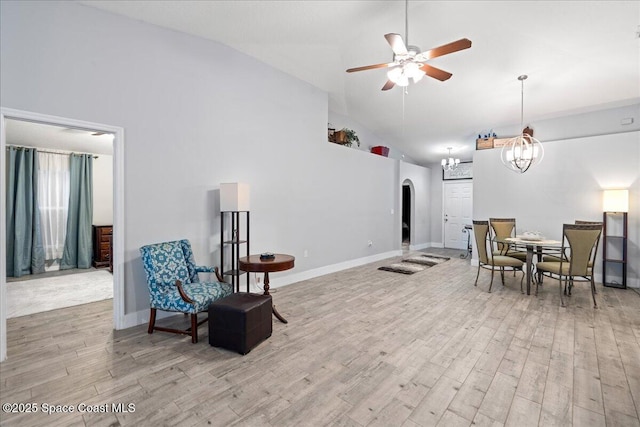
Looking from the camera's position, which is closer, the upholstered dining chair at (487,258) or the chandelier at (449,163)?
the upholstered dining chair at (487,258)

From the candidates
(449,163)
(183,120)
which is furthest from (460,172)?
(183,120)

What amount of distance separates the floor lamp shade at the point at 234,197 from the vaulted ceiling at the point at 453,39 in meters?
2.00

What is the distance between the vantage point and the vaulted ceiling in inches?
133

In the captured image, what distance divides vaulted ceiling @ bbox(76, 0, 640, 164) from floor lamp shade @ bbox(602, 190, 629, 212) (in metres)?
1.70

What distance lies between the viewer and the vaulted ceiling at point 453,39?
3.38 meters

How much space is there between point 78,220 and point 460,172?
32.5 ft

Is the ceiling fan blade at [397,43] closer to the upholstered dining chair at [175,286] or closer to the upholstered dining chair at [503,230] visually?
the upholstered dining chair at [175,286]

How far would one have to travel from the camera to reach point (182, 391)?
2.17 metres

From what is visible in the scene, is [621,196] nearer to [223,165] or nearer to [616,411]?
[616,411]

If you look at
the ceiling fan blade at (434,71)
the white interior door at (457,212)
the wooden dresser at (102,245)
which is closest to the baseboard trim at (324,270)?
the white interior door at (457,212)

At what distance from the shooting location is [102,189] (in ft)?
21.8

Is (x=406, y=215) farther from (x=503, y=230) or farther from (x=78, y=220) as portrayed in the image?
(x=78, y=220)

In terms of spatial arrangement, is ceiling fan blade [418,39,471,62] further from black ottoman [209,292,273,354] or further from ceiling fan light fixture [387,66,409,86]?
black ottoman [209,292,273,354]

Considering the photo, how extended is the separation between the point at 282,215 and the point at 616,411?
4226mm
